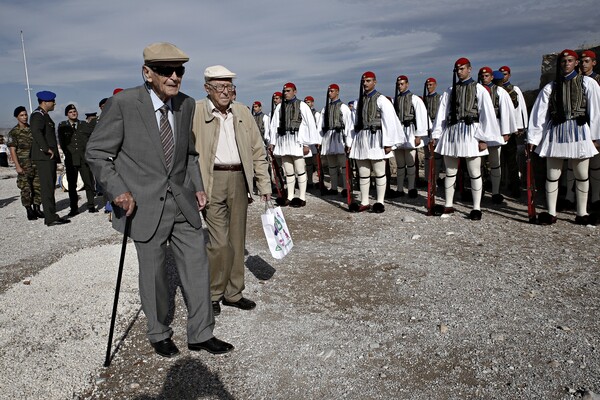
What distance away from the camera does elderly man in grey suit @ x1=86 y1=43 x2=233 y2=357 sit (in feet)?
10.5

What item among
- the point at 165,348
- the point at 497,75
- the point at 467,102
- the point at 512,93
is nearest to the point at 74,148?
the point at 165,348

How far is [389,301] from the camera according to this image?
4531 millimetres

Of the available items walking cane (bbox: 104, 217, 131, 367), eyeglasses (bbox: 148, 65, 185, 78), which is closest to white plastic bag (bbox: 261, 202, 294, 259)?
walking cane (bbox: 104, 217, 131, 367)

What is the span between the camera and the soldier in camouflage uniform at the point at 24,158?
9.45m

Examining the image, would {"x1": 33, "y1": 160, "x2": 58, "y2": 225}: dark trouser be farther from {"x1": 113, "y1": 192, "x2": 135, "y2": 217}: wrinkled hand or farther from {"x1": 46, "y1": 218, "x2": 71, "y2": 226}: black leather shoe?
{"x1": 113, "y1": 192, "x2": 135, "y2": 217}: wrinkled hand

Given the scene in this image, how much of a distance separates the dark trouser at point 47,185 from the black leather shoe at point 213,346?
6.58m

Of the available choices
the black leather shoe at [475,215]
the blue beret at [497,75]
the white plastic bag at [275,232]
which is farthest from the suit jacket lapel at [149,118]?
the blue beret at [497,75]

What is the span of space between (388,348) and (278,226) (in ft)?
4.75

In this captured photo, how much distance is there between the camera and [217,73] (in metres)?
3.93

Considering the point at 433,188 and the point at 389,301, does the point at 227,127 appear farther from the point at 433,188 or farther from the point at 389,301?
the point at 433,188

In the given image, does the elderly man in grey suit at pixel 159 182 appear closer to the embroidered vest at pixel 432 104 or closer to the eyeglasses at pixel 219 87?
the eyeglasses at pixel 219 87

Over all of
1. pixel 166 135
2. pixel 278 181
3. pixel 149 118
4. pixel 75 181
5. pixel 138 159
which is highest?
pixel 149 118

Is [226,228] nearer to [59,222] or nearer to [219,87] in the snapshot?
[219,87]

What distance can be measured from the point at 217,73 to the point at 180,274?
166 cm
